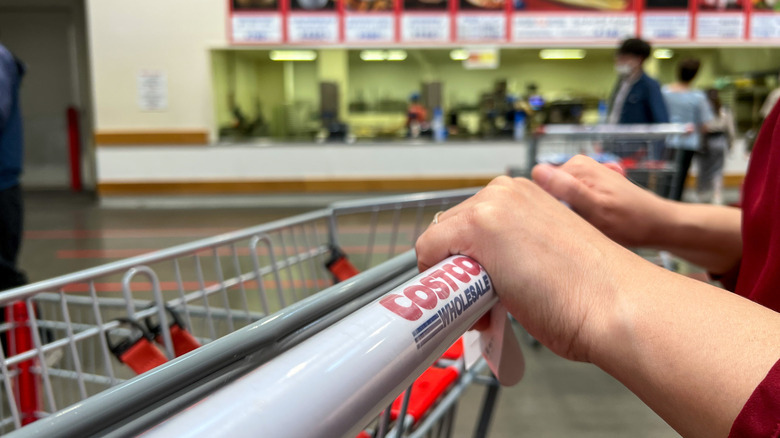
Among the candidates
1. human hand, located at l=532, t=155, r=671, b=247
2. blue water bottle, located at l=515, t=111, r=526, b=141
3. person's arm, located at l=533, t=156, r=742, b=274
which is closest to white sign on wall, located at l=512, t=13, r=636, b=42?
blue water bottle, located at l=515, t=111, r=526, b=141

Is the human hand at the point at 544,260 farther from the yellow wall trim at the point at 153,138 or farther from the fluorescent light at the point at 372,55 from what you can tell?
the fluorescent light at the point at 372,55

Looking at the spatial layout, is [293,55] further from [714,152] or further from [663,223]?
[663,223]

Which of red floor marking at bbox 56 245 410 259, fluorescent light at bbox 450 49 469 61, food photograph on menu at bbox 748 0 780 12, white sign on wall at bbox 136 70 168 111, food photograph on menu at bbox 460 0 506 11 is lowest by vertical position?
red floor marking at bbox 56 245 410 259

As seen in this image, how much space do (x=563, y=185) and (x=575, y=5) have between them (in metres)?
7.49

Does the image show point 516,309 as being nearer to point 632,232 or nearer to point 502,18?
point 632,232

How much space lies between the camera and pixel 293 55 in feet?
27.6

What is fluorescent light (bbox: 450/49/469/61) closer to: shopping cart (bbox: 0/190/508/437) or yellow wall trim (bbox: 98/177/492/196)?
yellow wall trim (bbox: 98/177/492/196)

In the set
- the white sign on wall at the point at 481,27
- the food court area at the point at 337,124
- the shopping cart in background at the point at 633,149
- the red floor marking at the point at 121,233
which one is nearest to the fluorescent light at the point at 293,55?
the food court area at the point at 337,124

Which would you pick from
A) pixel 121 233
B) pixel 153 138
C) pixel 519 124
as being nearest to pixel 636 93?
pixel 519 124

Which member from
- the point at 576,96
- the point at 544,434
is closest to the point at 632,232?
the point at 544,434

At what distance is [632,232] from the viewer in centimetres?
97

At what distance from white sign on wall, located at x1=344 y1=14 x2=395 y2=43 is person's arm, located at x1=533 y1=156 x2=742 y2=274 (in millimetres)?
6947

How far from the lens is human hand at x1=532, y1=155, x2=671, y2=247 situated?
91 centimetres

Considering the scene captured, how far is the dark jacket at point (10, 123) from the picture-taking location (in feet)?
7.91
